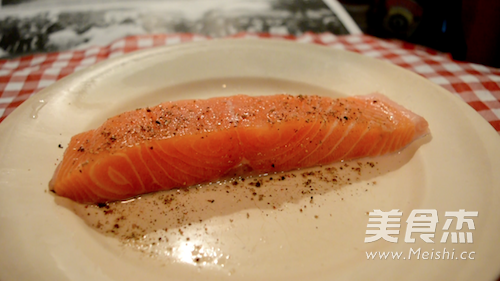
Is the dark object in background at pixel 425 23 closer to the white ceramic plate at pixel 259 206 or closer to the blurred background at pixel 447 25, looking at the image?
the blurred background at pixel 447 25

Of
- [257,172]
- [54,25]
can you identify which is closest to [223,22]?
[54,25]

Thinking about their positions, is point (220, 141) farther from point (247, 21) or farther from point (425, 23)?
point (425, 23)

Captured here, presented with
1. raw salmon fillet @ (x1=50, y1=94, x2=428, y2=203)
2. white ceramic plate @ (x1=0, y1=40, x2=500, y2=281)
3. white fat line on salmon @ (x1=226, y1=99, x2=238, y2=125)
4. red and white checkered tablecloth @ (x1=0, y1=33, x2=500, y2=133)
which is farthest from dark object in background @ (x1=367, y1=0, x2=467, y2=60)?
white fat line on salmon @ (x1=226, y1=99, x2=238, y2=125)

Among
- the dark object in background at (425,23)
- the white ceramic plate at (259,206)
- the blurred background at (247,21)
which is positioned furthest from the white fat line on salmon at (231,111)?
the dark object in background at (425,23)

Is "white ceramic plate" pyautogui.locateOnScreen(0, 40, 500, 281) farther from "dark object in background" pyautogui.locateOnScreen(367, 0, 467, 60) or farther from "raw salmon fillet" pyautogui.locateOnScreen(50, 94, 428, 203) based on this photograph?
"dark object in background" pyautogui.locateOnScreen(367, 0, 467, 60)

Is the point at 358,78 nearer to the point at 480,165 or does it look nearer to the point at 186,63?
the point at 480,165

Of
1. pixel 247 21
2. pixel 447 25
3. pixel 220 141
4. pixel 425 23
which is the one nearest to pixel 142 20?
pixel 247 21
